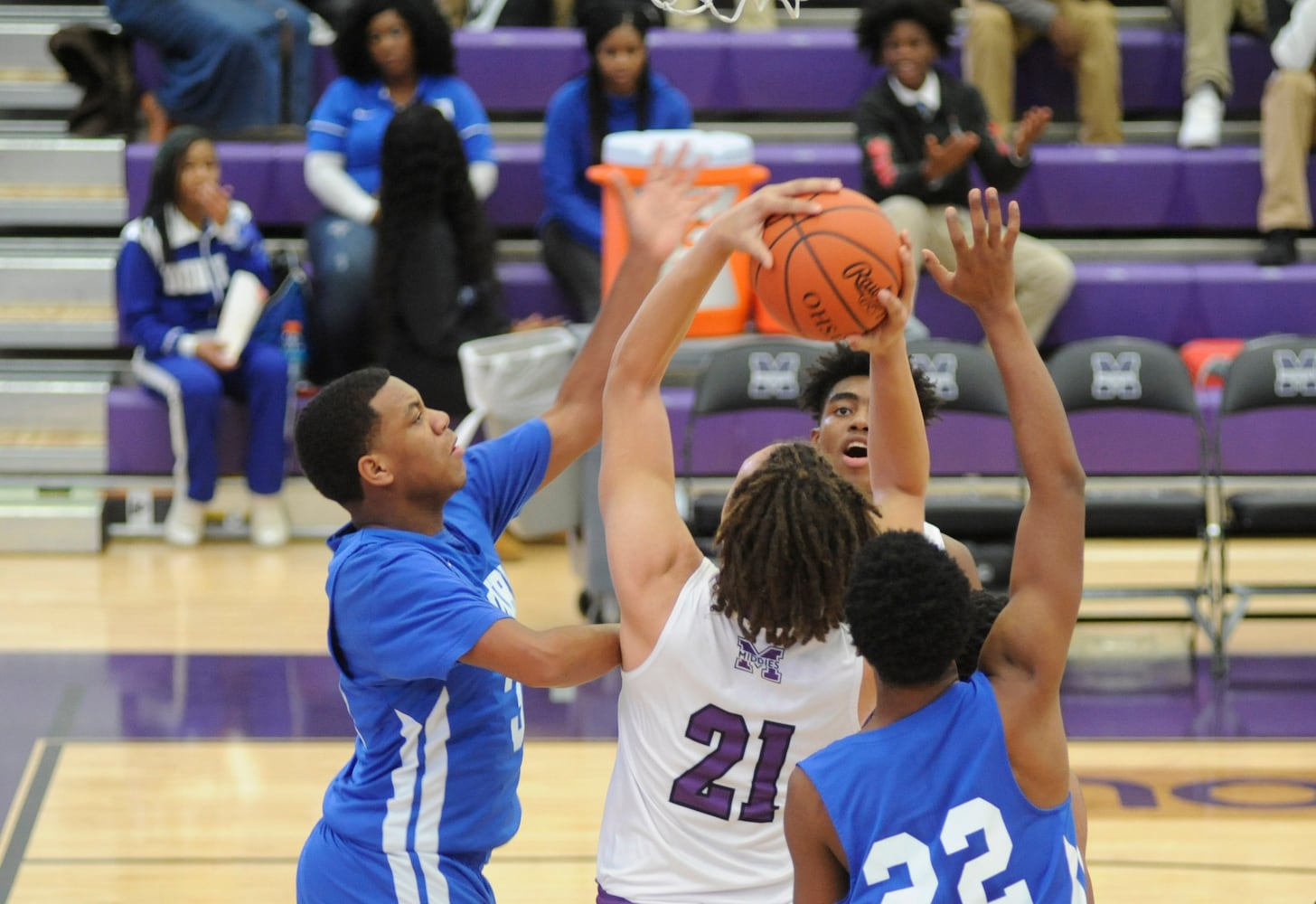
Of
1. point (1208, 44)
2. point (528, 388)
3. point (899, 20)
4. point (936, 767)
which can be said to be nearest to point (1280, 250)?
point (1208, 44)

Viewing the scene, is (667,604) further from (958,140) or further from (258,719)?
(958,140)

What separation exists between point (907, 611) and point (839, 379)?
4.81 feet

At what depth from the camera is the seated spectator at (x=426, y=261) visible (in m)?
7.41

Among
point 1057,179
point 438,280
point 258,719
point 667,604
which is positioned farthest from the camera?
point 1057,179

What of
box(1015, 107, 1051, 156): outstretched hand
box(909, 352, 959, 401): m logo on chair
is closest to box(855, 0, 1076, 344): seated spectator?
box(1015, 107, 1051, 156): outstretched hand

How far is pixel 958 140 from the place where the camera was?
755cm

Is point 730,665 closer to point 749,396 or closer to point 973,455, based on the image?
point 749,396

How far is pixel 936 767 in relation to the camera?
2.15 metres

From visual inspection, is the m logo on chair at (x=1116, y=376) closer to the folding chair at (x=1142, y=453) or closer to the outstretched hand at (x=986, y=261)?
the folding chair at (x=1142, y=453)

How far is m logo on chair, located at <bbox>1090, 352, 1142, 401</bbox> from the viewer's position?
6727 mm

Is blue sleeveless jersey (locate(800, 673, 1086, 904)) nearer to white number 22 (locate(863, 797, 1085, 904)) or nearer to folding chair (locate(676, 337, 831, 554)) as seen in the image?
white number 22 (locate(863, 797, 1085, 904))

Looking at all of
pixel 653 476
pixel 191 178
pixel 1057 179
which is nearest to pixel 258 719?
pixel 191 178

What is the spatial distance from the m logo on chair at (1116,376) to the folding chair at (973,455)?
0.37 m

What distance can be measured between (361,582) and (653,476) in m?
0.48
